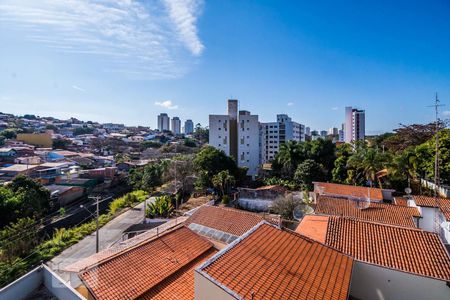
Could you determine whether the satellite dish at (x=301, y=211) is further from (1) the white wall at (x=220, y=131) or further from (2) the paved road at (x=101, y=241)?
(1) the white wall at (x=220, y=131)

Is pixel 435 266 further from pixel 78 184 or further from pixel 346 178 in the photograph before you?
pixel 78 184

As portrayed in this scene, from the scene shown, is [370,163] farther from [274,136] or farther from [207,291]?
[274,136]

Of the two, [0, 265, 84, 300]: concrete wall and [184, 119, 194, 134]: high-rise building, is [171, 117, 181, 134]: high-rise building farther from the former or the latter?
[0, 265, 84, 300]: concrete wall

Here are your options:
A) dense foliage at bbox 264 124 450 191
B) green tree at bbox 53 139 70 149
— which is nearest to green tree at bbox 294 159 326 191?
dense foliage at bbox 264 124 450 191

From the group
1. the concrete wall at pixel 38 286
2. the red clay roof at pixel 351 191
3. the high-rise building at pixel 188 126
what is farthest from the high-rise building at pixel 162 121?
the concrete wall at pixel 38 286

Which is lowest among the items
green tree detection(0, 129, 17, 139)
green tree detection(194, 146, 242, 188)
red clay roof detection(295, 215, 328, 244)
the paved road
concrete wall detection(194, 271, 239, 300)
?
the paved road

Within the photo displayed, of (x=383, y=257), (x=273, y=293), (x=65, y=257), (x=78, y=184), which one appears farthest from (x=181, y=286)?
(x=78, y=184)
